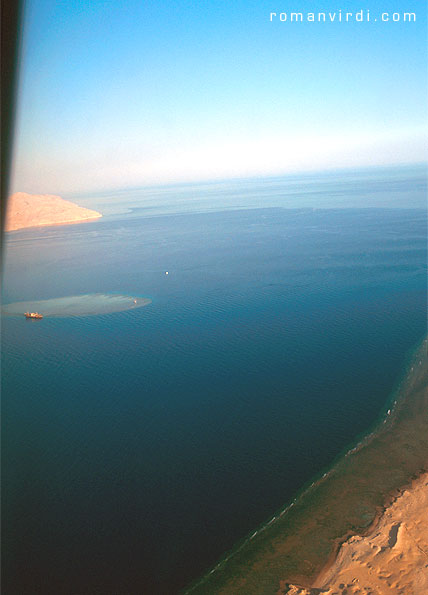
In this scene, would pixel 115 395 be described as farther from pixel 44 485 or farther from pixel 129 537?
pixel 129 537

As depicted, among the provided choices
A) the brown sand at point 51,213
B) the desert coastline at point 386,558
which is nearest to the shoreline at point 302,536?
the desert coastline at point 386,558

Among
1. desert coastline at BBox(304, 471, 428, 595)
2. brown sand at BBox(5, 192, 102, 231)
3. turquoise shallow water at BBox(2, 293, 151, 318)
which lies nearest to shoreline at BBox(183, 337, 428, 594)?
desert coastline at BBox(304, 471, 428, 595)

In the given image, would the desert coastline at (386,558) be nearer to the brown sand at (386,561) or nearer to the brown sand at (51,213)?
the brown sand at (386,561)

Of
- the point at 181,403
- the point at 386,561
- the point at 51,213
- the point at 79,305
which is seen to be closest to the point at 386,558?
the point at 386,561

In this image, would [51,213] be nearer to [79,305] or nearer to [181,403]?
[79,305]

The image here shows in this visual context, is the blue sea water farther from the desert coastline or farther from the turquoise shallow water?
the desert coastline

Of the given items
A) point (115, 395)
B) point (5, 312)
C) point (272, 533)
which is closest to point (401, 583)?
point (272, 533)
